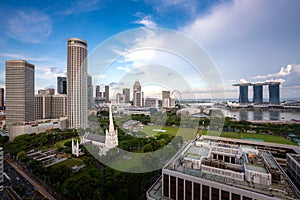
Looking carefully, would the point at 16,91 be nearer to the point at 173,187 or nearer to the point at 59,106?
the point at 59,106

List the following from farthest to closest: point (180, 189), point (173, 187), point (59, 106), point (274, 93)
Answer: point (274, 93), point (59, 106), point (173, 187), point (180, 189)

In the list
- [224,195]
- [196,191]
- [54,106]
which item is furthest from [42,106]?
[224,195]

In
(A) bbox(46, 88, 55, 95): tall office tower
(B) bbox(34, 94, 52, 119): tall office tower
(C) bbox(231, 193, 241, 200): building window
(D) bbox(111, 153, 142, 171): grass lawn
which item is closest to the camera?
(C) bbox(231, 193, 241, 200): building window

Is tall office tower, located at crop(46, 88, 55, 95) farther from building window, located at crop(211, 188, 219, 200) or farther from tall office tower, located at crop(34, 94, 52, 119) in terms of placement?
building window, located at crop(211, 188, 219, 200)

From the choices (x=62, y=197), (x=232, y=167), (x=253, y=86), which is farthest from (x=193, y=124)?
(x=253, y=86)

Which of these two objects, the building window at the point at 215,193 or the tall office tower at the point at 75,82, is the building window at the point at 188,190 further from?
the tall office tower at the point at 75,82

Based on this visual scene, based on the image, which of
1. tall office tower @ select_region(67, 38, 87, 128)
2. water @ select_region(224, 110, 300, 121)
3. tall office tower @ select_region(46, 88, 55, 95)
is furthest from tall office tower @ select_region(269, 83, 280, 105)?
tall office tower @ select_region(46, 88, 55, 95)
